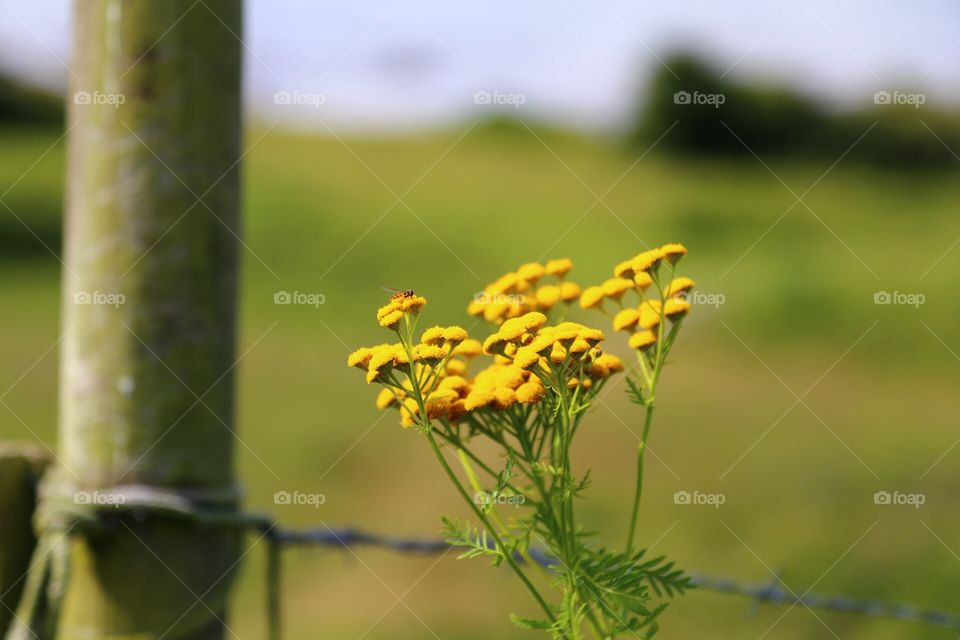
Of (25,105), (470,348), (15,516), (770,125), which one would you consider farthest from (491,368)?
(770,125)

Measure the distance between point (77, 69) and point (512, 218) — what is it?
389 inches

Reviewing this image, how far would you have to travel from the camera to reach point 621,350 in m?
6.98

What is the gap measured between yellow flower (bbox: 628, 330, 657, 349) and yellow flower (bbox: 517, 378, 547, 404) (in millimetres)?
122

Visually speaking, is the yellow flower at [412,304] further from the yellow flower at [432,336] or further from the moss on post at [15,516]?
the moss on post at [15,516]

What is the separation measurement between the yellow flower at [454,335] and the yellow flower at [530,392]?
6 centimetres

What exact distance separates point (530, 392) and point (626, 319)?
0.17m

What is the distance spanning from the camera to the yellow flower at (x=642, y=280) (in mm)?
796

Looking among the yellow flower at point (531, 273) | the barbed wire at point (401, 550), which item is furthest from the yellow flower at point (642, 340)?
the barbed wire at point (401, 550)

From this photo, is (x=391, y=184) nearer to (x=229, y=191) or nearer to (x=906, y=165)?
(x=906, y=165)

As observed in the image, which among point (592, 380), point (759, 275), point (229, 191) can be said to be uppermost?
point (759, 275)

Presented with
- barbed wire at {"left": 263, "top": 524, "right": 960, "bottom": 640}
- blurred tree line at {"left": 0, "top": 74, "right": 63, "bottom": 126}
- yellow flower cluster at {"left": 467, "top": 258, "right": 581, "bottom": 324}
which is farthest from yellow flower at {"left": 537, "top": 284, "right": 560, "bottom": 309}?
blurred tree line at {"left": 0, "top": 74, "right": 63, "bottom": 126}

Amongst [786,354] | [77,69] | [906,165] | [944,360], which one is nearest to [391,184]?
[786,354]

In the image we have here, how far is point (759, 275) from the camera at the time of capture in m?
9.83

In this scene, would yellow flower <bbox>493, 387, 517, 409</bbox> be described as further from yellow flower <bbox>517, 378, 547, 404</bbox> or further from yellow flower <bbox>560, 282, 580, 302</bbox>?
yellow flower <bbox>560, 282, 580, 302</bbox>
